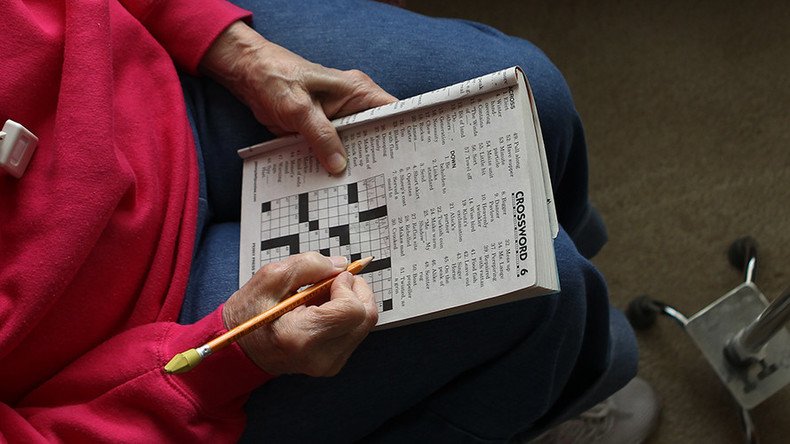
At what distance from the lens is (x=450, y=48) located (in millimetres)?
935

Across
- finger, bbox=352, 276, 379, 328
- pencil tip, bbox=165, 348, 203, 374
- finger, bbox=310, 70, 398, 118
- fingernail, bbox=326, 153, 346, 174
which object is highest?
finger, bbox=310, 70, 398, 118

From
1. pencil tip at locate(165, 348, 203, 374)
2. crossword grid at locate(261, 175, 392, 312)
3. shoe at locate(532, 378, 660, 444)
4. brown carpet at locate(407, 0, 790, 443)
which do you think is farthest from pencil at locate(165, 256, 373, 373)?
brown carpet at locate(407, 0, 790, 443)

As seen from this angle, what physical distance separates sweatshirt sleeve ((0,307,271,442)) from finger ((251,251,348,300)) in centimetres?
6

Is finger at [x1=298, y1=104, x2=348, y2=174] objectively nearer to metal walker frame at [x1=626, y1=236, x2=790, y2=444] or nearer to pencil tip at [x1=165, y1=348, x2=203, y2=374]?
pencil tip at [x1=165, y1=348, x2=203, y2=374]

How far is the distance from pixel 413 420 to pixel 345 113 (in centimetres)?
37

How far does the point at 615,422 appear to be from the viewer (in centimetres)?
124

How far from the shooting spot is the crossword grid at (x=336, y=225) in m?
0.82

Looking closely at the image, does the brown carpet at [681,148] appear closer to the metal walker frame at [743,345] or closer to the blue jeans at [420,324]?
the metal walker frame at [743,345]

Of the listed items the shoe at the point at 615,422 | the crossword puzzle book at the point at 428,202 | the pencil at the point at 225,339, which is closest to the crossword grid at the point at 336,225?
the crossword puzzle book at the point at 428,202

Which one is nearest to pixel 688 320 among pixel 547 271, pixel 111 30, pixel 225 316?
pixel 547 271

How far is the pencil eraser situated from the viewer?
0.73 meters

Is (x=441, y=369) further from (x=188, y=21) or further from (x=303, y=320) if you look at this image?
(x=188, y=21)

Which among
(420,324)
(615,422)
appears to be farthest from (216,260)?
(615,422)

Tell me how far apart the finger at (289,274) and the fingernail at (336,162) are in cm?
13
